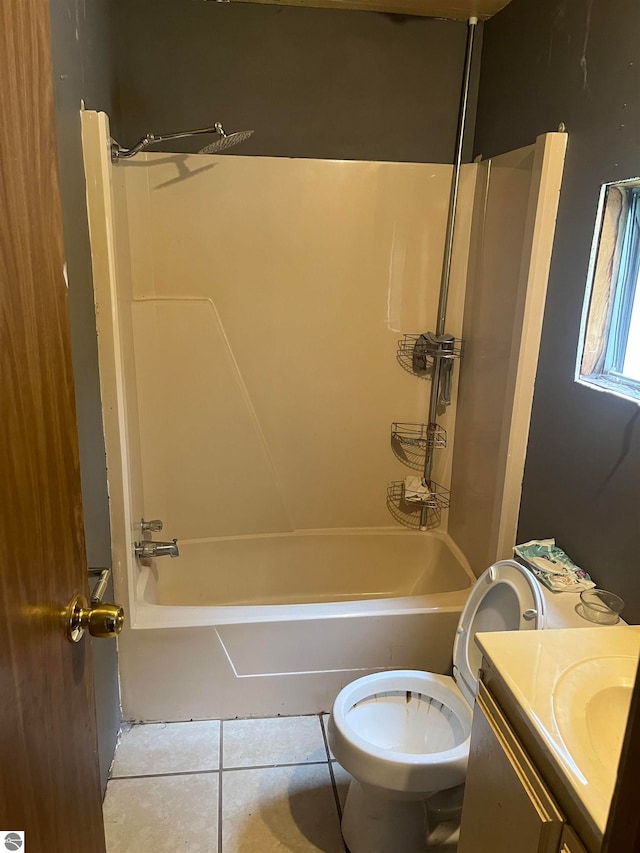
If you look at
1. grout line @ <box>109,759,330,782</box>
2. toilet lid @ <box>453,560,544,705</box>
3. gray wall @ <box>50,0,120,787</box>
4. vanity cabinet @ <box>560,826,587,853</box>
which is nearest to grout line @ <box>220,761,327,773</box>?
grout line @ <box>109,759,330,782</box>

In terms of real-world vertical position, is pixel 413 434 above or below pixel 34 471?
below

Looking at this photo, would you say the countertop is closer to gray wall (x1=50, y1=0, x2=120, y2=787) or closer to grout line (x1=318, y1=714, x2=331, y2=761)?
grout line (x1=318, y1=714, x2=331, y2=761)

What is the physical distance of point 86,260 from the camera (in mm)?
1818

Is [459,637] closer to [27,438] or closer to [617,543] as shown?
[617,543]

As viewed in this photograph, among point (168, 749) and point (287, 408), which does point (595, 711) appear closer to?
point (168, 749)

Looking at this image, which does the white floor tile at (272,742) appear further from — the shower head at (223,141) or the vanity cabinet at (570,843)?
the shower head at (223,141)

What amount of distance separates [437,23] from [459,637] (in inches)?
85.1

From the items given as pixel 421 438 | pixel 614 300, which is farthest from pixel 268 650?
pixel 614 300

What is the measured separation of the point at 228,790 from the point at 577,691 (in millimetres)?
1242

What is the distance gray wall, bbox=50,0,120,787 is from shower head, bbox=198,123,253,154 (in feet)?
1.16

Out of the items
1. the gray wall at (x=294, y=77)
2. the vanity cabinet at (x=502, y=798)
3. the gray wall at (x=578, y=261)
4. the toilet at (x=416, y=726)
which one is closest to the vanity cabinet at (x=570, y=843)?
the vanity cabinet at (x=502, y=798)

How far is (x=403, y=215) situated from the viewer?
2504mm

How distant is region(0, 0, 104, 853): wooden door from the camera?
26.0 inches

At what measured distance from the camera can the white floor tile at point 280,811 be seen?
1744 mm
